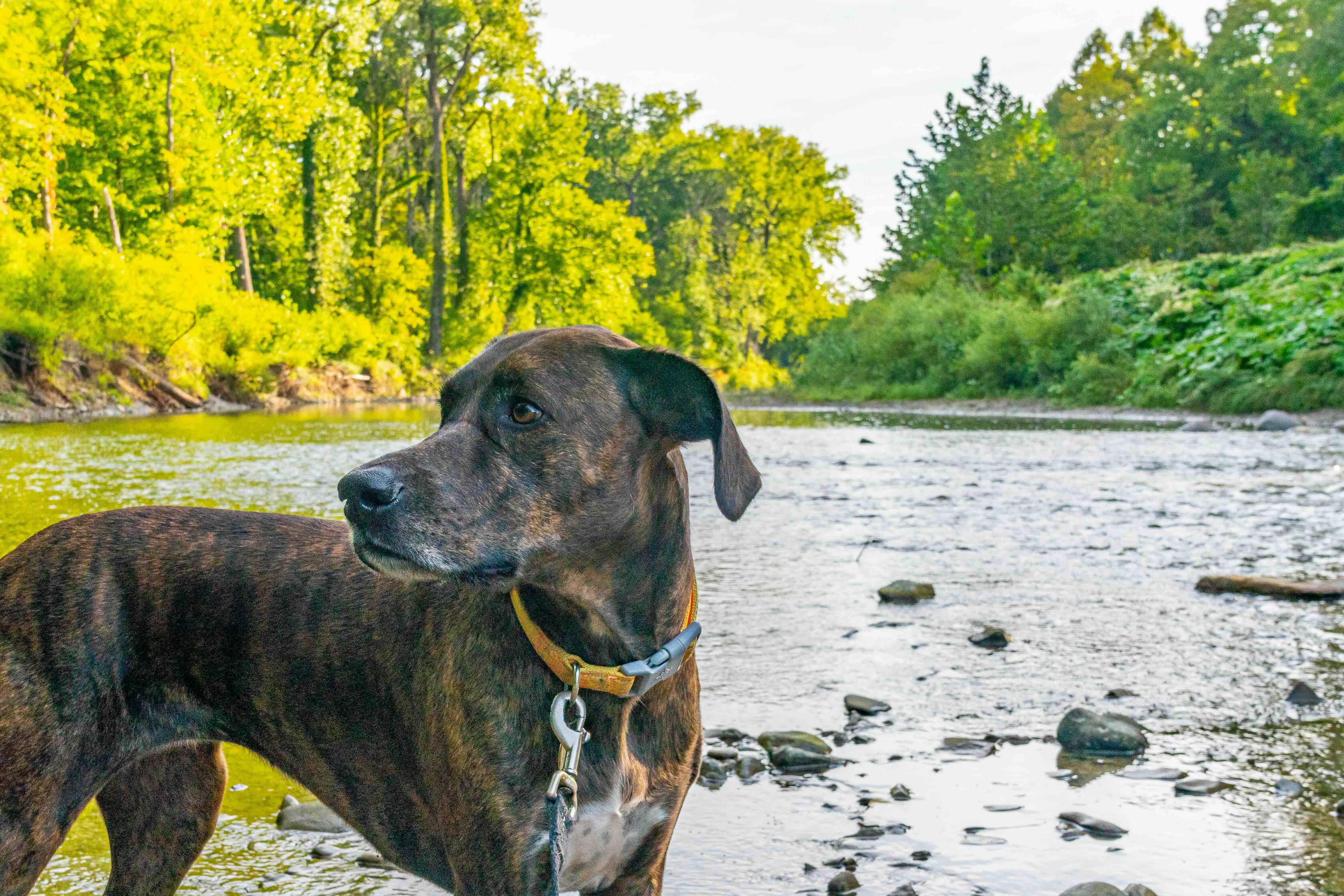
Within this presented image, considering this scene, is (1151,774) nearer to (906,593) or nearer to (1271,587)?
(906,593)

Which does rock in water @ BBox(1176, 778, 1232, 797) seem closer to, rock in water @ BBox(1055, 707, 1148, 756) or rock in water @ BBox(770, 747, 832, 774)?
rock in water @ BBox(1055, 707, 1148, 756)

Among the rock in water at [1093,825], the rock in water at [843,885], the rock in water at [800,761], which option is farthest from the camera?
the rock in water at [800,761]

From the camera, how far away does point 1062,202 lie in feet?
145

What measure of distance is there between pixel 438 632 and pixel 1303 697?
414cm

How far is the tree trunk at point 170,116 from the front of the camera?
3247 centimetres

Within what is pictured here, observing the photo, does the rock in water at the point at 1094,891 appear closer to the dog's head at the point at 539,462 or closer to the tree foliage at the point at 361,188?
the dog's head at the point at 539,462

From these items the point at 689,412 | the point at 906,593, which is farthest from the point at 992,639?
the point at 689,412

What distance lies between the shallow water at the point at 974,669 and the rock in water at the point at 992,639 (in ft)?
0.30

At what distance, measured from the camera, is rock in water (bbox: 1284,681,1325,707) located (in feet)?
16.8

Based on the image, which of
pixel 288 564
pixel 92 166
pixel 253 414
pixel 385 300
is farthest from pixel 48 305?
pixel 288 564

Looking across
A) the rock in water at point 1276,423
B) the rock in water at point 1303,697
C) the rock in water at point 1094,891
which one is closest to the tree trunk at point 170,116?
the rock in water at point 1276,423

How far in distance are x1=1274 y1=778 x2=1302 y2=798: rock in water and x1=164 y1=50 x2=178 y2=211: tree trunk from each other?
33767mm

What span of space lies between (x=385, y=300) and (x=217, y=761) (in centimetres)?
3915

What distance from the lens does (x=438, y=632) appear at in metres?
2.84
